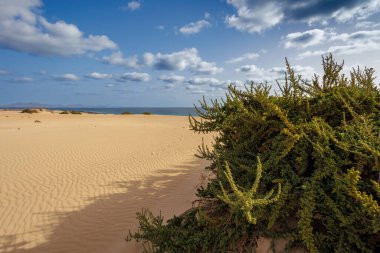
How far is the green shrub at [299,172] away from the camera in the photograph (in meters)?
2.41

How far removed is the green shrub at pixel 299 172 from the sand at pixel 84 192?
1.81 m

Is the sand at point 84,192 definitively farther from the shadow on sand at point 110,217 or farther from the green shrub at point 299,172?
the green shrub at point 299,172

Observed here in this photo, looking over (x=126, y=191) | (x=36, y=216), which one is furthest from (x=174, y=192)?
(x=36, y=216)

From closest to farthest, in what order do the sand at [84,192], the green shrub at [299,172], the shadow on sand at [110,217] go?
1. the green shrub at [299,172]
2. the shadow on sand at [110,217]
3. the sand at [84,192]

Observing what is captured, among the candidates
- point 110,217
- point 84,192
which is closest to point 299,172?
point 110,217

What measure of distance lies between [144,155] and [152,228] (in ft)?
27.4

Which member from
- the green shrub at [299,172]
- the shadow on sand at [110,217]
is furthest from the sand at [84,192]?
the green shrub at [299,172]

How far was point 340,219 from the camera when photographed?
7.70 feet

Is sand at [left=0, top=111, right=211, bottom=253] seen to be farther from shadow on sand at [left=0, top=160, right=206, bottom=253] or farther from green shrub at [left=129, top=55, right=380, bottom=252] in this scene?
green shrub at [left=129, top=55, right=380, bottom=252]

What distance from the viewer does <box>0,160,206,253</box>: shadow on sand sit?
4.75 meters

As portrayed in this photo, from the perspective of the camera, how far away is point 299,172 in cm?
287

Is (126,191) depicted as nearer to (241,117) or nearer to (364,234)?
(241,117)

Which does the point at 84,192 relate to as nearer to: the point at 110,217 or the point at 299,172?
the point at 110,217

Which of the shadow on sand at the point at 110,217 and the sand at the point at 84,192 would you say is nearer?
the shadow on sand at the point at 110,217
